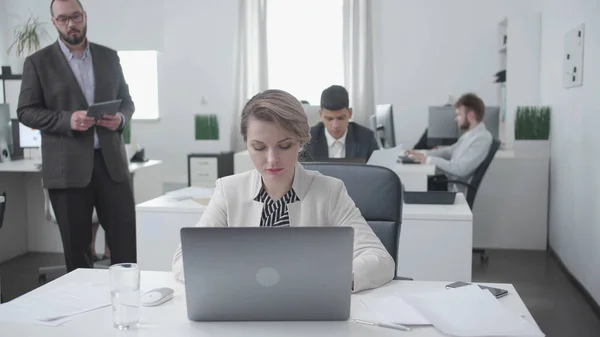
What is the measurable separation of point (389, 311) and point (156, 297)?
536mm

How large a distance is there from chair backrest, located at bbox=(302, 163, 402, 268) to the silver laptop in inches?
29.4

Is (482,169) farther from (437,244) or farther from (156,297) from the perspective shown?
(156,297)

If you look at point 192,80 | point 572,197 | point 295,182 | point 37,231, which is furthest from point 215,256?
point 192,80

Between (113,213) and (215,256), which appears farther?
(113,213)

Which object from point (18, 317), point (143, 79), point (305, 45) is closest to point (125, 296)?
point (18, 317)

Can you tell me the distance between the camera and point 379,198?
2010 millimetres

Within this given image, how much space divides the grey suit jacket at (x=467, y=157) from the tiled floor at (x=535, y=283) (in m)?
0.66

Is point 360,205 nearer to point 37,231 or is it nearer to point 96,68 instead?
point 96,68

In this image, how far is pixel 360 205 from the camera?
2.02m

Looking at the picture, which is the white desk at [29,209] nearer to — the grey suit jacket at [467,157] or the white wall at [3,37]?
the grey suit jacket at [467,157]

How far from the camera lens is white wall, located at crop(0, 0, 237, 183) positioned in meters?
7.18

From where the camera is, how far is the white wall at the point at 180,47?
7.18 metres

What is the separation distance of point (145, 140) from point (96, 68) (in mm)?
4553

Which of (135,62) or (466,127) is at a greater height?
(135,62)
